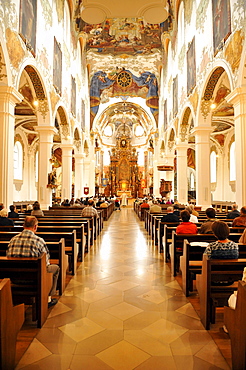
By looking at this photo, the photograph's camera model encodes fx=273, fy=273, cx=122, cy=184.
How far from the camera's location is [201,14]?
36.8 ft

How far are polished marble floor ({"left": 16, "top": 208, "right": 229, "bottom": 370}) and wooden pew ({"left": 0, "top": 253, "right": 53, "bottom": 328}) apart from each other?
225mm

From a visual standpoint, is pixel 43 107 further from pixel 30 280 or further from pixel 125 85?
pixel 125 85

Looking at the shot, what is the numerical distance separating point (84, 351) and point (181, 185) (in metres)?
13.8

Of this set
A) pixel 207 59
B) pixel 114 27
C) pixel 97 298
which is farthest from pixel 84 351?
pixel 114 27

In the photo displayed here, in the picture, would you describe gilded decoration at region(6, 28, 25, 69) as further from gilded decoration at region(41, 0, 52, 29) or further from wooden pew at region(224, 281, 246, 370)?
wooden pew at region(224, 281, 246, 370)

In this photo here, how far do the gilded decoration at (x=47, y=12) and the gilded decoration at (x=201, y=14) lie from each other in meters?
6.38

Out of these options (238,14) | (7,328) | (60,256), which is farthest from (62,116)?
(7,328)

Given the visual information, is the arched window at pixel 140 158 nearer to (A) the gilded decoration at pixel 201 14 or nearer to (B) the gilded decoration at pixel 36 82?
(A) the gilded decoration at pixel 201 14

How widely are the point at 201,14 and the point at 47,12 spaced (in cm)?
642

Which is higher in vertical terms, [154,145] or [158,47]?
[158,47]

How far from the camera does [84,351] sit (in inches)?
101

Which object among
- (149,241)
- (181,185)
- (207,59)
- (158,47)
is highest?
(158,47)

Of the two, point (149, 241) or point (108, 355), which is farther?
point (149, 241)

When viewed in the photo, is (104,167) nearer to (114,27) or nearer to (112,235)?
(114,27)
